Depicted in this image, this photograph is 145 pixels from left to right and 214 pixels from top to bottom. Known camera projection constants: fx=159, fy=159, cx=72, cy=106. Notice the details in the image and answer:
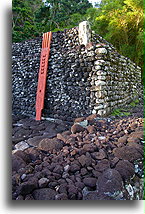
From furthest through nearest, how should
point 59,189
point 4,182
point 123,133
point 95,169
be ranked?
point 123,133 → point 4,182 → point 95,169 → point 59,189

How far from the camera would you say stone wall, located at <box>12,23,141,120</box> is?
333 centimetres

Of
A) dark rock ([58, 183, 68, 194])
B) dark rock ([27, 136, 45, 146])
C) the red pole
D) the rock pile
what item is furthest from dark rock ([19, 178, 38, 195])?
the red pole

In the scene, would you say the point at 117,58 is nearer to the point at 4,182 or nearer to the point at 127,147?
the point at 127,147

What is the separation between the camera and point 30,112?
12.3 ft

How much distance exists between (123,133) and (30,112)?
2.23 meters

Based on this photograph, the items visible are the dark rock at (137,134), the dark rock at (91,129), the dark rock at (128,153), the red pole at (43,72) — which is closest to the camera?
the dark rock at (128,153)

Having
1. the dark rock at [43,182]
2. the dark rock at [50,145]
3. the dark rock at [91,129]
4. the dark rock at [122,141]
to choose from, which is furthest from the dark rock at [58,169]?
the dark rock at [91,129]

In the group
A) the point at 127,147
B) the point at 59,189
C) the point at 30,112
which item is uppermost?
the point at 30,112

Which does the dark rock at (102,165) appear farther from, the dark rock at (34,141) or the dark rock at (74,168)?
the dark rock at (34,141)

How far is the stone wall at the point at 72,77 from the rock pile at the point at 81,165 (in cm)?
101

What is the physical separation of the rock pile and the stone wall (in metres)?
1.01

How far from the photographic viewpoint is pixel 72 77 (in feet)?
11.7

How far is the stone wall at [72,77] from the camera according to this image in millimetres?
3328

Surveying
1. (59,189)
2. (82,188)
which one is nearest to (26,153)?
(59,189)
